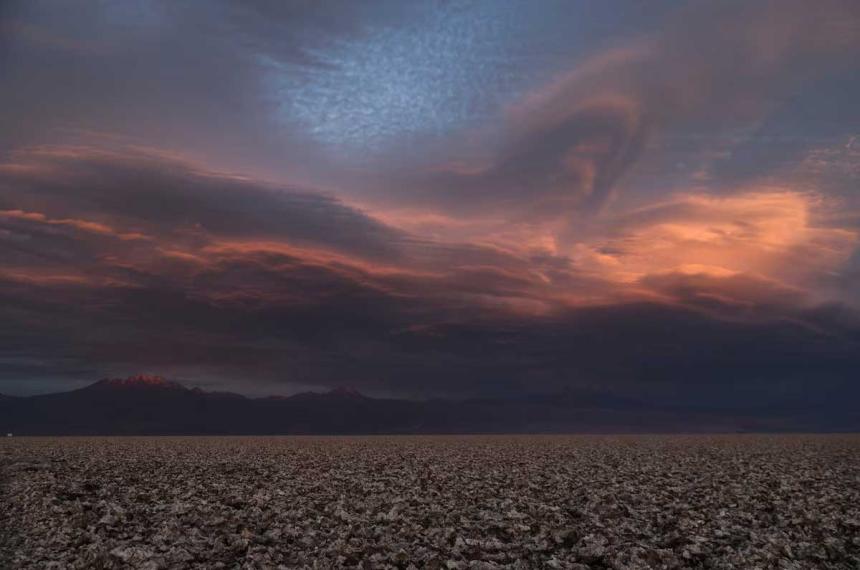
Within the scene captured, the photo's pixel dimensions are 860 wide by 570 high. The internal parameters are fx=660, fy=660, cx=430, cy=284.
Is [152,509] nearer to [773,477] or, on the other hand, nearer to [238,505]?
[238,505]

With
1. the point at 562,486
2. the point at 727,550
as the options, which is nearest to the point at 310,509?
the point at 562,486

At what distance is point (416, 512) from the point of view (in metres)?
21.2

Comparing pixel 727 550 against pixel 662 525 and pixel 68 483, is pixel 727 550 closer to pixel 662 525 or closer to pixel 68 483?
pixel 662 525

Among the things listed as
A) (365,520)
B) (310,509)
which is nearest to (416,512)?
(365,520)

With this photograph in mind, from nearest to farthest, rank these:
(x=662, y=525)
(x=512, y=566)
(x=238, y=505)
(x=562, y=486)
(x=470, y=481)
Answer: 1. (x=512, y=566)
2. (x=662, y=525)
3. (x=238, y=505)
4. (x=562, y=486)
5. (x=470, y=481)

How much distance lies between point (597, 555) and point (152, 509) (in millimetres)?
14380

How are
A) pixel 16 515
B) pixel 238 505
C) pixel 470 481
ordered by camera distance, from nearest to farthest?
pixel 16 515 → pixel 238 505 → pixel 470 481

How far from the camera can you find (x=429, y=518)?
20.4 m

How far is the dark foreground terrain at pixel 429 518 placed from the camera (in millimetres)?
16141

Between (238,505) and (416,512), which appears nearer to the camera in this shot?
(416,512)

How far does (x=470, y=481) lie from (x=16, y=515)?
16.8 metres

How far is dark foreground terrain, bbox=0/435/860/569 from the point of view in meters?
16.1

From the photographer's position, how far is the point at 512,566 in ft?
50.3

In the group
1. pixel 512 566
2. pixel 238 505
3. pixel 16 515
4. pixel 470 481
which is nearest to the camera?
pixel 512 566
